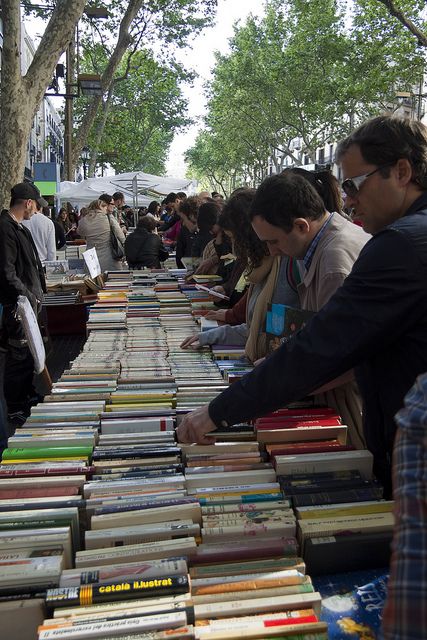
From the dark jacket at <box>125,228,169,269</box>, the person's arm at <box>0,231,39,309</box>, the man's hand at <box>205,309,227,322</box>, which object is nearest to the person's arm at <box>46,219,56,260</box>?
the dark jacket at <box>125,228,169,269</box>

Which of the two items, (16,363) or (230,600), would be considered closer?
(230,600)

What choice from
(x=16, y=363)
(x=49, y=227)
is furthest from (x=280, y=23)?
(x=16, y=363)

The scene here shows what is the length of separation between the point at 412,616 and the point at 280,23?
3183 centimetres

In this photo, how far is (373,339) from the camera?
4.60 ft

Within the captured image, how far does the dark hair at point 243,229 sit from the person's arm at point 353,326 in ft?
5.04

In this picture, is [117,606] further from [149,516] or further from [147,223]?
[147,223]

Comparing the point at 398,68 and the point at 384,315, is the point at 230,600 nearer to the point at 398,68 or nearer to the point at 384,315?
the point at 384,315

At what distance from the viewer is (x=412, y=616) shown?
0.72 meters

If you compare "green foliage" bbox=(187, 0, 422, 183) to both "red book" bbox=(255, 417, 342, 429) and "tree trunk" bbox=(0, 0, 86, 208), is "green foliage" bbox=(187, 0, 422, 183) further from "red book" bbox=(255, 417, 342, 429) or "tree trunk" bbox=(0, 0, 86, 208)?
"red book" bbox=(255, 417, 342, 429)

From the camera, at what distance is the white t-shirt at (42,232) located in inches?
326

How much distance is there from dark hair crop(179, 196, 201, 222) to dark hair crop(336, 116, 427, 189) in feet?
21.0

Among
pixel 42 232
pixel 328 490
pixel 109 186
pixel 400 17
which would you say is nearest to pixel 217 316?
pixel 328 490

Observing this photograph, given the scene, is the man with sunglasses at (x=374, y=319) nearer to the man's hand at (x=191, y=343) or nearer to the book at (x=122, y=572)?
the book at (x=122, y=572)

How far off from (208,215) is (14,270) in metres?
2.64
